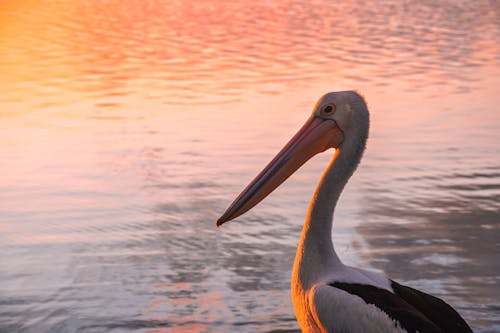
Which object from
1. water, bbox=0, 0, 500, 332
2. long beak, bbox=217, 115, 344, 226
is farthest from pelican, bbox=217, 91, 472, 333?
water, bbox=0, 0, 500, 332

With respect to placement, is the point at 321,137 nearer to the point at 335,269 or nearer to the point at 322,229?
the point at 322,229

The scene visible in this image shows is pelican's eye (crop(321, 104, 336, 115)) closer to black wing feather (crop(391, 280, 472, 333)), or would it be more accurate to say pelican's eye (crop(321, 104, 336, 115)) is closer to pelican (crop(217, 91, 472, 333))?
pelican (crop(217, 91, 472, 333))

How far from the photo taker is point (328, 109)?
4.29 m

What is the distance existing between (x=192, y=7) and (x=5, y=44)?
26.7ft

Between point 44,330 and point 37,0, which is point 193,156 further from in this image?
point 37,0

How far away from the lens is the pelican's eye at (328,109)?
4270mm

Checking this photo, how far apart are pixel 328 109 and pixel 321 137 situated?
13cm

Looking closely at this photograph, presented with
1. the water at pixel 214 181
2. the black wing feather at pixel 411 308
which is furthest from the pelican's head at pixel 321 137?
the water at pixel 214 181

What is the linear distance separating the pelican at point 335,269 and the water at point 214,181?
1.08 m

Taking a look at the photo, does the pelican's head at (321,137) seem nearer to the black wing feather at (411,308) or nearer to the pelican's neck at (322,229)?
the pelican's neck at (322,229)

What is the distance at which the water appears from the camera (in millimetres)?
5516

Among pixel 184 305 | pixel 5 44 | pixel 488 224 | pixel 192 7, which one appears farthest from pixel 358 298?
pixel 192 7

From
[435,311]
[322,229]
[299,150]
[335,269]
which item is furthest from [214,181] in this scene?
[435,311]

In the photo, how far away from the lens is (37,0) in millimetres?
28375
